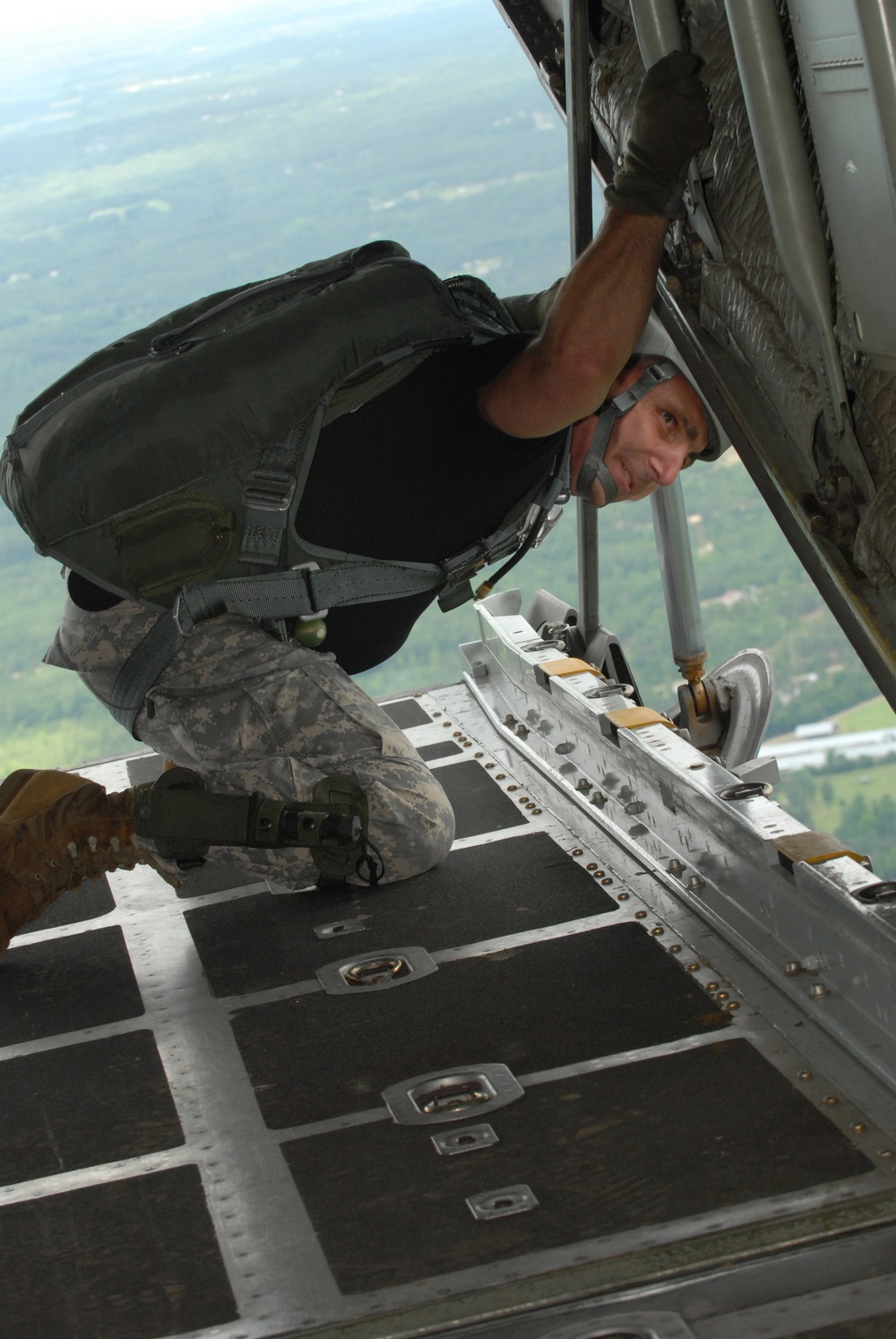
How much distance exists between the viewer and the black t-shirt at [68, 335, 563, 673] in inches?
101

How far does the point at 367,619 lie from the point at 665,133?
1174 mm

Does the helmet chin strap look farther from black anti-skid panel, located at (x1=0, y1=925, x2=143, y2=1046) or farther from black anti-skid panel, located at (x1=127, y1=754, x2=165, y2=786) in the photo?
black anti-skid panel, located at (x1=127, y1=754, x2=165, y2=786)

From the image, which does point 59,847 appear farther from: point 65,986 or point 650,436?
point 650,436

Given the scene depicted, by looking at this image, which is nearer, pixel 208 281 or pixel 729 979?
pixel 729 979

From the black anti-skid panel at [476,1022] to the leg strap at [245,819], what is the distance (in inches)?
13.3

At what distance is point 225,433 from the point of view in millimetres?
2463

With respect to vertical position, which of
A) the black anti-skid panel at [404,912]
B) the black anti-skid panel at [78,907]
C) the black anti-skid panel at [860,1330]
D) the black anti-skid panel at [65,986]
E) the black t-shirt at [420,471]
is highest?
A: the black t-shirt at [420,471]

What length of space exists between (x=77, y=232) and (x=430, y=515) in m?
35.5

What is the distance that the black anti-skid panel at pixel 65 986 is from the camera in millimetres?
2377

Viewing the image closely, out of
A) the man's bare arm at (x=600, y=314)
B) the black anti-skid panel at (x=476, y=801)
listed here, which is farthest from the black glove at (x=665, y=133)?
the black anti-skid panel at (x=476, y=801)

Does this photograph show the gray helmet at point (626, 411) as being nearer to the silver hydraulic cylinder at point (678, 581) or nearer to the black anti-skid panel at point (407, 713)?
the silver hydraulic cylinder at point (678, 581)

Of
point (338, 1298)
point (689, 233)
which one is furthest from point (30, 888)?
point (689, 233)

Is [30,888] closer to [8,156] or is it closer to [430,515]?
[430,515]

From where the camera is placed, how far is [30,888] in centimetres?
265
